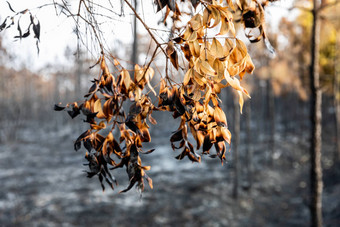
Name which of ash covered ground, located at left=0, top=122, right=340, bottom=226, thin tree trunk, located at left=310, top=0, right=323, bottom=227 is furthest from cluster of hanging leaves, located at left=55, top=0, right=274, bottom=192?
ash covered ground, located at left=0, top=122, right=340, bottom=226

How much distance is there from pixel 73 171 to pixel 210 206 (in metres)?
8.54

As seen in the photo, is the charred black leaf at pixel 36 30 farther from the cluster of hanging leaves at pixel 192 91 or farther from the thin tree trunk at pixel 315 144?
the thin tree trunk at pixel 315 144

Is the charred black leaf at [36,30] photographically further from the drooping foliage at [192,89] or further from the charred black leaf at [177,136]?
the charred black leaf at [177,136]

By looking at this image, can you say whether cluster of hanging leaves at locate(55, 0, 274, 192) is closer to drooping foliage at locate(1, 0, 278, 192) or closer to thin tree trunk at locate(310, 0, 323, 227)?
drooping foliage at locate(1, 0, 278, 192)

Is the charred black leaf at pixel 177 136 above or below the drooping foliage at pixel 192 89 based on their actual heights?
below

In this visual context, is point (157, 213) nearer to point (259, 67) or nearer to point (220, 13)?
point (220, 13)

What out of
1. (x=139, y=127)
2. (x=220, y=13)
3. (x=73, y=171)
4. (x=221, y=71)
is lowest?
(x=73, y=171)

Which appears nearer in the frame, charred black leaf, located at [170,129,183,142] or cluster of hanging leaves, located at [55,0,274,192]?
cluster of hanging leaves, located at [55,0,274,192]

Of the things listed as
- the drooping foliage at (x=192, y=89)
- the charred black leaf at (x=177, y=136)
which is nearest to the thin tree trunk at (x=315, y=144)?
the drooping foliage at (x=192, y=89)

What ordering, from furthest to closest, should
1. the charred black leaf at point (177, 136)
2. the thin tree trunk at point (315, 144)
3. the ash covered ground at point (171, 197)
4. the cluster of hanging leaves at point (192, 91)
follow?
the ash covered ground at point (171, 197) < the thin tree trunk at point (315, 144) < the charred black leaf at point (177, 136) < the cluster of hanging leaves at point (192, 91)

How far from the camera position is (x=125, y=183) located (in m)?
12.3

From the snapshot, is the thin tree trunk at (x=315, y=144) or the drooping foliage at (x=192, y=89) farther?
the thin tree trunk at (x=315, y=144)

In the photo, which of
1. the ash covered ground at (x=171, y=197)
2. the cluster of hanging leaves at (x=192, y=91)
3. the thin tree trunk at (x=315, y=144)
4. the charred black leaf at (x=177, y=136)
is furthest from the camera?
the ash covered ground at (x=171, y=197)

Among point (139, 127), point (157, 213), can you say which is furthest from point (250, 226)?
point (139, 127)
